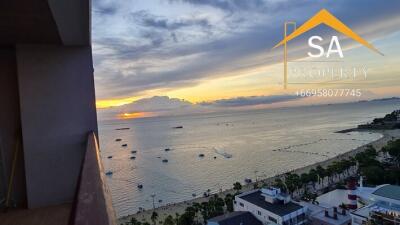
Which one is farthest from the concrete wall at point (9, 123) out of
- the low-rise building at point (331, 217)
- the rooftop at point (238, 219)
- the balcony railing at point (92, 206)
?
the low-rise building at point (331, 217)

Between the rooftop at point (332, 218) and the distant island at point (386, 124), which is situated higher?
the rooftop at point (332, 218)

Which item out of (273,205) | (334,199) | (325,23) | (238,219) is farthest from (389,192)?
(325,23)

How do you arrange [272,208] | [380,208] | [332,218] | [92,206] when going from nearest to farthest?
[92,206]
[380,208]
[332,218]
[272,208]

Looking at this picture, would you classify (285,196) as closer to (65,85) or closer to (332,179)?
(332,179)

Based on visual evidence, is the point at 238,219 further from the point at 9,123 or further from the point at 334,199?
the point at 9,123

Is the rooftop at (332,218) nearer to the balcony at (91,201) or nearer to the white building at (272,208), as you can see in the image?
the white building at (272,208)

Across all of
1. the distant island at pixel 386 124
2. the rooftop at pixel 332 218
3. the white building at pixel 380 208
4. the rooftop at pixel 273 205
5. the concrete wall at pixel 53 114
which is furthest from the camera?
the distant island at pixel 386 124
